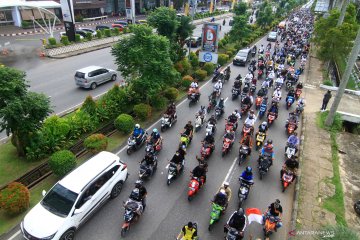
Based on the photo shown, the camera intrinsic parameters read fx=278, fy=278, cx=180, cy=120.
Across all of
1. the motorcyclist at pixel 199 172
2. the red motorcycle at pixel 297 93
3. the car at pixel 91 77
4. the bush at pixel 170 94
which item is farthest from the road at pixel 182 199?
the car at pixel 91 77

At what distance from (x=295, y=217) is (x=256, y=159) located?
4523mm

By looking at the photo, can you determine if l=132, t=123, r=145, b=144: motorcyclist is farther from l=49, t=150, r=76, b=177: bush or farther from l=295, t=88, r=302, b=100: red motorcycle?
l=295, t=88, r=302, b=100: red motorcycle

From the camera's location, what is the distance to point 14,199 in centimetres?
1051

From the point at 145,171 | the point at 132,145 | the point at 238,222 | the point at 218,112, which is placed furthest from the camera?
the point at 218,112

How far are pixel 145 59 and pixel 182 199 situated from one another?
32.6 ft

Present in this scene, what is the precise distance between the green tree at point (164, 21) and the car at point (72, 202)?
57.8 feet

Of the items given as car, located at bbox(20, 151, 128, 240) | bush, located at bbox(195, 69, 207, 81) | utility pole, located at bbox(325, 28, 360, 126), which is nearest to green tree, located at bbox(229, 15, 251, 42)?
bush, located at bbox(195, 69, 207, 81)

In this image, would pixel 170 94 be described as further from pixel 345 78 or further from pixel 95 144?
pixel 345 78

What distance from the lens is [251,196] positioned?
41.8 ft

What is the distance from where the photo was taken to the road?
1061 centimetres

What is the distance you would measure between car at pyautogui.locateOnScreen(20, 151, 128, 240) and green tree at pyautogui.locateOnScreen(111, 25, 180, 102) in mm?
8341

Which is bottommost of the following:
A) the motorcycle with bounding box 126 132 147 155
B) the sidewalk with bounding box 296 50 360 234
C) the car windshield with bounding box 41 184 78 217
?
the sidewalk with bounding box 296 50 360 234

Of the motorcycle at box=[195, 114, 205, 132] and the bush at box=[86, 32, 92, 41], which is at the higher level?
the bush at box=[86, 32, 92, 41]

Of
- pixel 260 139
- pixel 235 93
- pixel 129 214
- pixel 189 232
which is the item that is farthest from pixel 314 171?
pixel 235 93
